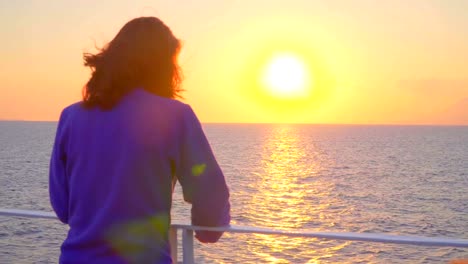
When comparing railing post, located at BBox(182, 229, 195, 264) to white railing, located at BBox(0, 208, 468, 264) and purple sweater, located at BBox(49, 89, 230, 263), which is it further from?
purple sweater, located at BBox(49, 89, 230, 263)

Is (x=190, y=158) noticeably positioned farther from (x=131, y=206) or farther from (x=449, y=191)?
(x=449, y=191)

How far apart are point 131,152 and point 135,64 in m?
0.27

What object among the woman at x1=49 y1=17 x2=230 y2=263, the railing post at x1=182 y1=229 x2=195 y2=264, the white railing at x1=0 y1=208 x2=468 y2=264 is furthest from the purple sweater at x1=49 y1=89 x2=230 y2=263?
the railing post at x1=182 y1=229 x2=195 y2=264

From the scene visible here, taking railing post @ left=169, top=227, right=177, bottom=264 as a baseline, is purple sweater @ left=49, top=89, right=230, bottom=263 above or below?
above

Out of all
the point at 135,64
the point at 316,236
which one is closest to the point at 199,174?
the point at 135,64

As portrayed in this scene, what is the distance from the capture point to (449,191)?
34656mm

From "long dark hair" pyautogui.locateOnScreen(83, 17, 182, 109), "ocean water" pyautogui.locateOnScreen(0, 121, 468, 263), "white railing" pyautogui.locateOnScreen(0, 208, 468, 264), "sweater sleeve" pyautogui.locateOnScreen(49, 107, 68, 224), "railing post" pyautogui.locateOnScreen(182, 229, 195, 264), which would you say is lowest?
"ocean water" pyautogui.locateOnScreen(0, 121, 468, 263)

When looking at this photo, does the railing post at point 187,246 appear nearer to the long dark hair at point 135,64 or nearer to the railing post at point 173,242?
the railing post at point 173,242

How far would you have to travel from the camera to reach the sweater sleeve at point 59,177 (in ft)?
6.01

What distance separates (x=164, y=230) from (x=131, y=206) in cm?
13

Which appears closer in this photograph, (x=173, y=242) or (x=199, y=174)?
(x=199, y=174)

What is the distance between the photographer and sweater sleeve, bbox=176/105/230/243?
5.71 ft

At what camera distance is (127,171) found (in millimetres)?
1651

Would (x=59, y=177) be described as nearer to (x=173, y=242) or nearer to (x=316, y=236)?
(x=173, y=242)
